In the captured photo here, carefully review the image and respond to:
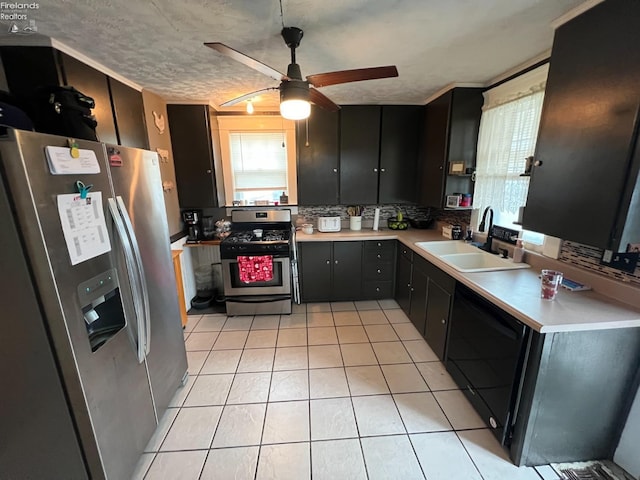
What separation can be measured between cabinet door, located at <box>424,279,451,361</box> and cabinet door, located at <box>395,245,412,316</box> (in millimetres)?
480

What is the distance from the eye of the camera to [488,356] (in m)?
1.64

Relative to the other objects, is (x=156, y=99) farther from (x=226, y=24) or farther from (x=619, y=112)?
(x=619, y=112)

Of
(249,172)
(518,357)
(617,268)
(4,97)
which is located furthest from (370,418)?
(249,172)

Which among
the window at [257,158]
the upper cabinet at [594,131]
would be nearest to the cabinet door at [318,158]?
the window at [257,158]

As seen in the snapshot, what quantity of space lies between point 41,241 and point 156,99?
2.40 metres

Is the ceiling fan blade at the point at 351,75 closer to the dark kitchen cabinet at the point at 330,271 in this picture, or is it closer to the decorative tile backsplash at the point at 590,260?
the decorative tile backsplash at the point at 590,260

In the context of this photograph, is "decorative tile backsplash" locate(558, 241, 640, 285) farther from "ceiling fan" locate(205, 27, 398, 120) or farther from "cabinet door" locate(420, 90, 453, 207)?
"ceiling fan" locate(205, 27, 398, 120)

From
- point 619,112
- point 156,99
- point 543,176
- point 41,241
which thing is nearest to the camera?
point 41,241

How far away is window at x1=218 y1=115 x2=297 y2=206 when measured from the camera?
3.33m

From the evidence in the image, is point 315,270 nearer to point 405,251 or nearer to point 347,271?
point 347,271

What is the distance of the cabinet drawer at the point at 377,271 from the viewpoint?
329cm

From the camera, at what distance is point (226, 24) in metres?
1.48

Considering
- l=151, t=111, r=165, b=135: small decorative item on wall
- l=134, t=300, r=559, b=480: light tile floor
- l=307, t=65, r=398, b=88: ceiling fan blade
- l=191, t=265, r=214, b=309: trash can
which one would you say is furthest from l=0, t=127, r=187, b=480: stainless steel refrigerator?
l=191, t=265, r=214, b=309: trash can

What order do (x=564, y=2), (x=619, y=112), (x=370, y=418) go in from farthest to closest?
(x=370, y=418), (x=564, y=2), (x=619, y=112)
